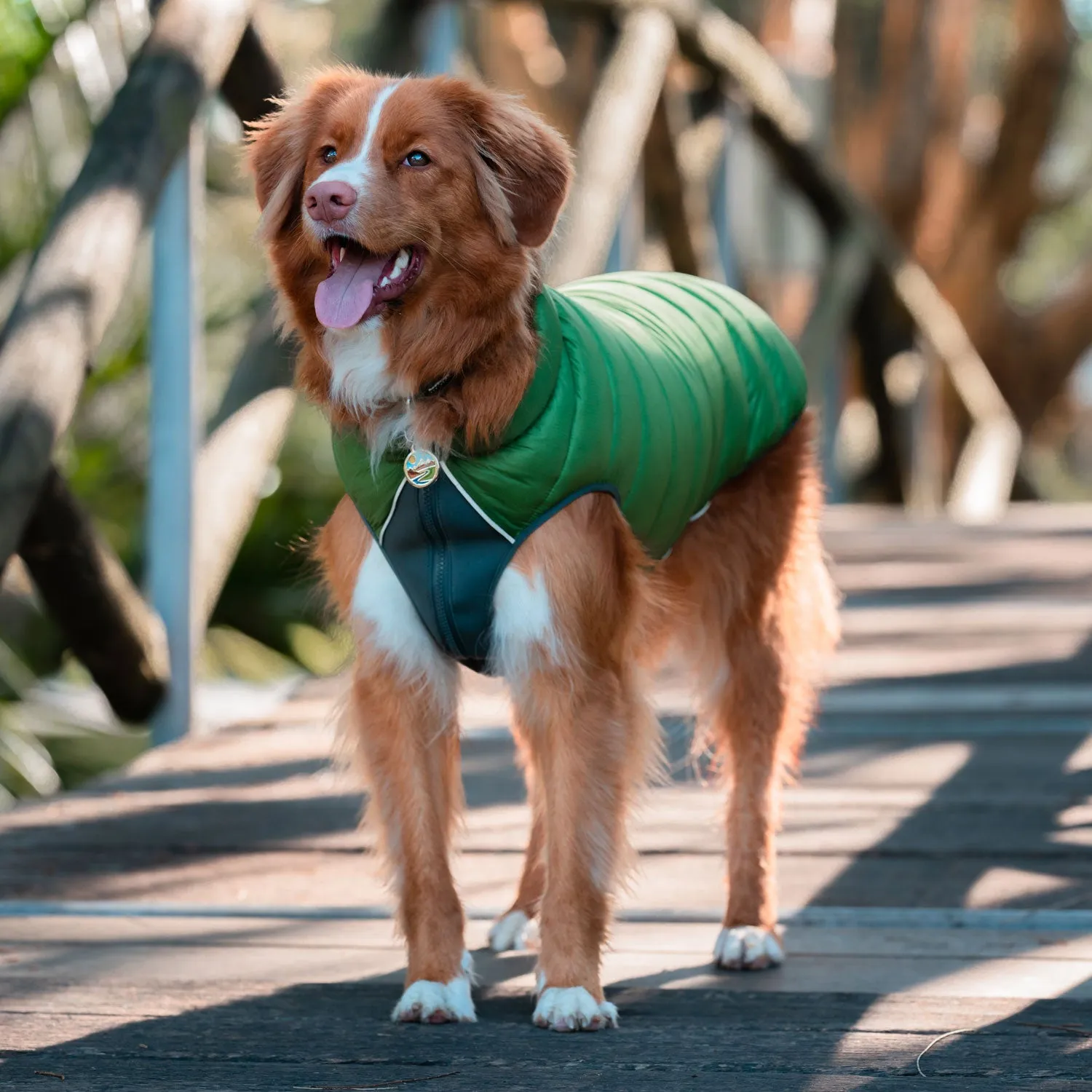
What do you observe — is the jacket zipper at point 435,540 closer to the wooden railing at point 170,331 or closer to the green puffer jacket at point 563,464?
the green puffer jacket at point 563,464

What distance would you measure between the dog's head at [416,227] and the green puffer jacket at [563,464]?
0.12 metres

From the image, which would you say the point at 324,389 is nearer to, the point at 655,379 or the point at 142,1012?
the point at 655,379

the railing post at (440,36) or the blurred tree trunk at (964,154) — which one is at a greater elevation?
the railing post at (440,36)

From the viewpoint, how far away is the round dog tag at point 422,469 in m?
2.62

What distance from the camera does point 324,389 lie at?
110 inches

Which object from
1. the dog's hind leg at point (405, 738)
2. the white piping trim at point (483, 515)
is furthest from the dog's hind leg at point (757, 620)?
the white piping trim at point (483, 515)

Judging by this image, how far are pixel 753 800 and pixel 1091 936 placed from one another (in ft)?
2.10

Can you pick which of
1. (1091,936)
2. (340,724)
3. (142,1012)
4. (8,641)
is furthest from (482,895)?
(8,641)

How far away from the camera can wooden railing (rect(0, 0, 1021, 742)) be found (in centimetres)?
329

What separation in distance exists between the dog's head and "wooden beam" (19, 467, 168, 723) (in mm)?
1326

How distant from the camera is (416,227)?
8.51ft

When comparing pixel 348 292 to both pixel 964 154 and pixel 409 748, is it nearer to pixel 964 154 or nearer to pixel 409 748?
pixel 409 748

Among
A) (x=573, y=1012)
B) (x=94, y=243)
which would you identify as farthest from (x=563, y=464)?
(x=94, y=243)

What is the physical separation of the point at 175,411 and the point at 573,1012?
7.70ft
